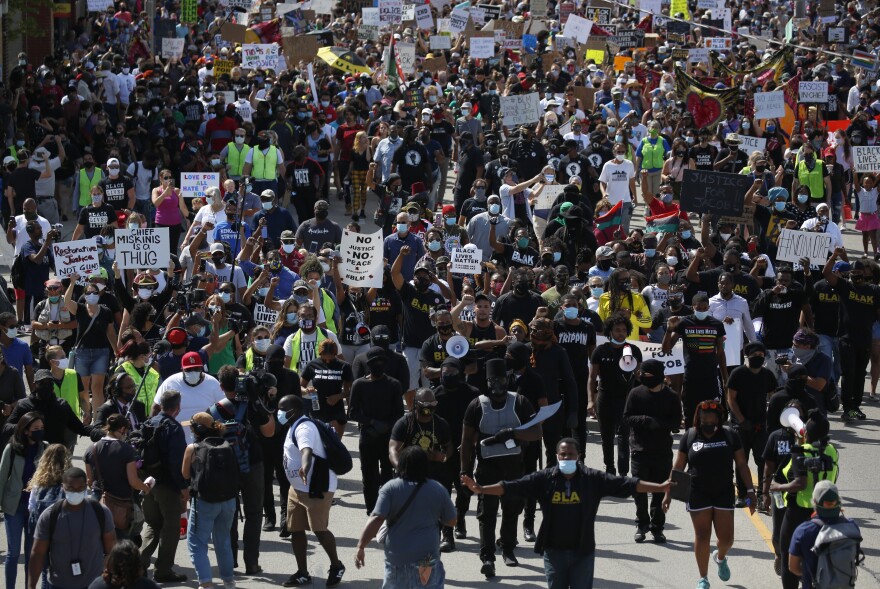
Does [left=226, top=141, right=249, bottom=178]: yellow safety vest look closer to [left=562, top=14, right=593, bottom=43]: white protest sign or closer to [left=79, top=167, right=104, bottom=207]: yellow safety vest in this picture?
[left=79, top=167, right=104, bottom=207]: yellow safety vest

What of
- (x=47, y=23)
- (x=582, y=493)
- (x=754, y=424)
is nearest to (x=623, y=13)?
(x=47, y=23)

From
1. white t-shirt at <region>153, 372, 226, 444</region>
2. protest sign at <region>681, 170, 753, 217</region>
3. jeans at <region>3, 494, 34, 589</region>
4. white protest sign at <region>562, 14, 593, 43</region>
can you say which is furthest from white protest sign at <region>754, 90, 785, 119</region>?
jeans at <region>3, 494, 34, 589</region>

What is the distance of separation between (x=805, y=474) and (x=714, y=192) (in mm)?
9926

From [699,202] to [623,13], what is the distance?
28.6m

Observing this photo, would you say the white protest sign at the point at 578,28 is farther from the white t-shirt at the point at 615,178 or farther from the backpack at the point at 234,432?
the backpack at the point at 234,432

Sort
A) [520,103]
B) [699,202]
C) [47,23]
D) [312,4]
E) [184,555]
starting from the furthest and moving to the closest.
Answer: [312,4] < [47,23] < [520,103] < [699,202] < [184,555]

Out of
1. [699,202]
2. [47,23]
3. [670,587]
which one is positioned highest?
[47,23]

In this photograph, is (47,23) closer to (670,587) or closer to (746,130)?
(746,130)

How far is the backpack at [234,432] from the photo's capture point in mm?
11117

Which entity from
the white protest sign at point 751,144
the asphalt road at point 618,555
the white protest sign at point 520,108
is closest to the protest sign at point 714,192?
the white protest sign at point 751,144

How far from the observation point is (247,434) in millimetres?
11250

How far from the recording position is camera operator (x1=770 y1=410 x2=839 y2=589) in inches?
426

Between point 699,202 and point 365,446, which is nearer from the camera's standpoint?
point 365,446

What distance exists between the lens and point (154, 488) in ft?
36.4
